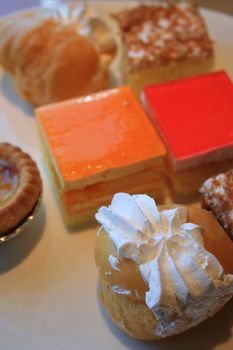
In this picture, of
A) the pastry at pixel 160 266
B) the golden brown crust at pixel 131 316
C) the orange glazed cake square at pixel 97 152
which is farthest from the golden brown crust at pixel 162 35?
the golden brown crust at pixel 131 316

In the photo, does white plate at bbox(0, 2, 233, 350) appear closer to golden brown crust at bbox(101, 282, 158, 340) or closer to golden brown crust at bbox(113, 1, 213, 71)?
golden brown crust at bbox(101, 282, 158, 340)

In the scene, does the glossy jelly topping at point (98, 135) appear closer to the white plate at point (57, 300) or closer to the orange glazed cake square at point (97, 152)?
the orange glazed cake square at point (97, 152)

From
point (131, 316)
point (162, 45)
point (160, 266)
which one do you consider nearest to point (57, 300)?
point (131, 316)

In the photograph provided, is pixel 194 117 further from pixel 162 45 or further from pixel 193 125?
pixel 162 45

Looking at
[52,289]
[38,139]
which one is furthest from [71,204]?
[38,139]

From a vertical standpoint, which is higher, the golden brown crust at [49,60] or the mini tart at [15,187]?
the golden brown crust at [49,60]

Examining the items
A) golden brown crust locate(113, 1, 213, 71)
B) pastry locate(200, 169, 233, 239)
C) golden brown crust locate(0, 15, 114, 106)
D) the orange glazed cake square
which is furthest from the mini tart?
golden brown crust locate(113, 1, 213, 71)

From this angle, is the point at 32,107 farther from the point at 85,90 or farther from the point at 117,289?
the point at 117,289
